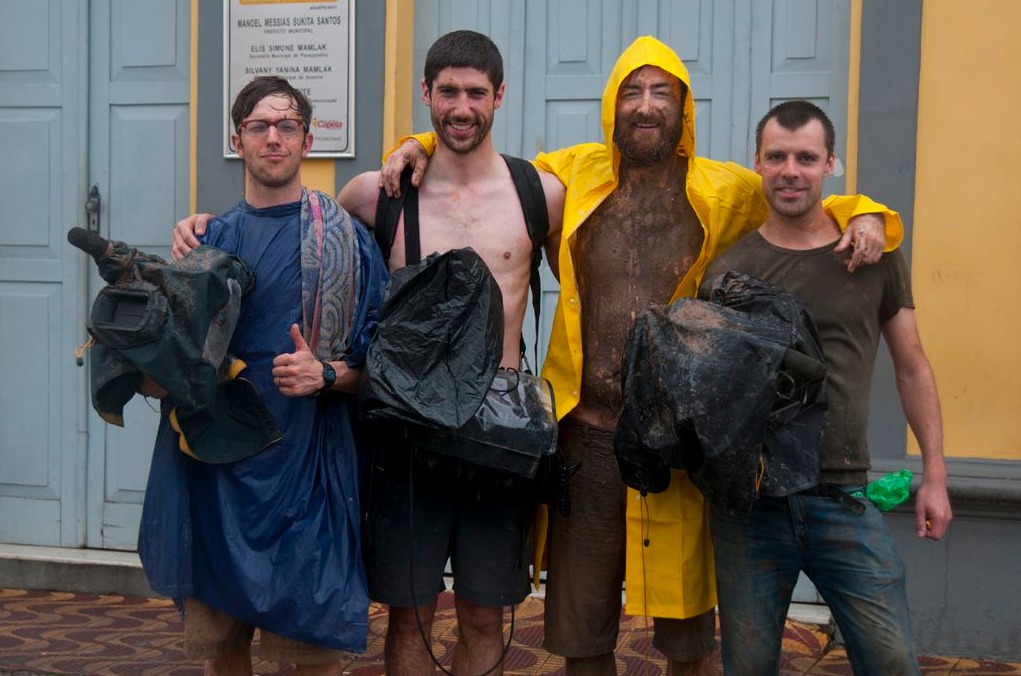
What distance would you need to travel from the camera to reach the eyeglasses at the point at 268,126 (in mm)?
3518

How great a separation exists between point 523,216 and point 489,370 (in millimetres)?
610

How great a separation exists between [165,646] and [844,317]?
3.28 m

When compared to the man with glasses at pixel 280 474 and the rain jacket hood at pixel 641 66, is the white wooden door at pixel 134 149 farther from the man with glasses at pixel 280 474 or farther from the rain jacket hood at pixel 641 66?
the rain jacket hood at pixel 641 66

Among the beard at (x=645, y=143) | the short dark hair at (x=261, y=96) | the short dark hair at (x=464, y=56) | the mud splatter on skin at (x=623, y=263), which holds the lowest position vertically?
the mud splatter on skin at (x=623, y=263)

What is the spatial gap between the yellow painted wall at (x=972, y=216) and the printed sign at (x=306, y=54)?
2.49 metres

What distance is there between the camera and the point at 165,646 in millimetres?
5105

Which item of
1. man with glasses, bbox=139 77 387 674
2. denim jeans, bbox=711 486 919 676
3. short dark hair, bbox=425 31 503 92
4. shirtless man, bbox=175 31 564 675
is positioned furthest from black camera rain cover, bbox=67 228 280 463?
denim jeans, bbox=711 486 919 676

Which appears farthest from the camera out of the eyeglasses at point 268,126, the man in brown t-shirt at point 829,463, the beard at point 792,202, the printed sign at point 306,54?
the printed sign at point 306,54

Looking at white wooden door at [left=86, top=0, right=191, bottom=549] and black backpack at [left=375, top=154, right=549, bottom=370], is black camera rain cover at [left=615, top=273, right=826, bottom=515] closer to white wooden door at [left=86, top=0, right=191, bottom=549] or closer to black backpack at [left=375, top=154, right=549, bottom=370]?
black backpack at [left=375, top=154, right=549, bottom=370]

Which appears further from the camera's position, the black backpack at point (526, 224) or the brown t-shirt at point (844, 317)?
the black backpack at point (526, 224)

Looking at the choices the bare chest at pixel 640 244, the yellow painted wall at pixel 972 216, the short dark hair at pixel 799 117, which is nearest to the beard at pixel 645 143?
the bare chest at pixel 640 244

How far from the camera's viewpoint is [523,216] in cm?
381

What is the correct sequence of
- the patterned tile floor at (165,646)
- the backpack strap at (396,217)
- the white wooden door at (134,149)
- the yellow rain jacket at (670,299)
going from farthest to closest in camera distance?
the white wooden door at (134,149) → the patterned tile floor at (165,646) → the backpack strap at (396,217) → the yellow rain jacket at (670,299)

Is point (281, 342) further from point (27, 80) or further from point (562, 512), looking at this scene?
point (27, 80)
